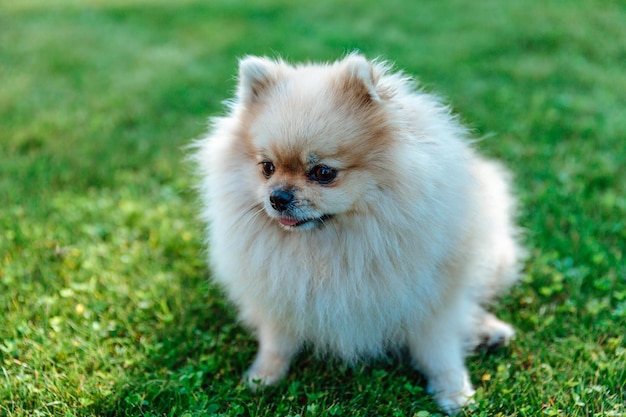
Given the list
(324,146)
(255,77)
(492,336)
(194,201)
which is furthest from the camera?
(194,201)

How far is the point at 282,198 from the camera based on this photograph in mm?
2137

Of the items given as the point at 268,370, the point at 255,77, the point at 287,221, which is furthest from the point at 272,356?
the point at 255,77

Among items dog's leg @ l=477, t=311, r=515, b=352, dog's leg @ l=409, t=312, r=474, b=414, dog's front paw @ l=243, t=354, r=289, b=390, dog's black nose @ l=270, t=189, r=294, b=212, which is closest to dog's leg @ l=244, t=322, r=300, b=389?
dog's front paw @ l=243, t=354, r=289, b=390

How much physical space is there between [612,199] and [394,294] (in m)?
2.11

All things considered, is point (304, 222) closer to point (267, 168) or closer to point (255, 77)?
point (267, 168)

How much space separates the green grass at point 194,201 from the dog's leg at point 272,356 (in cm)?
9

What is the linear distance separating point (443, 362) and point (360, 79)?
1.28m

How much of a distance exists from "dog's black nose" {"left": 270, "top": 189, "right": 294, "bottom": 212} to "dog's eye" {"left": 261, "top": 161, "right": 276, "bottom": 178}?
0.15 meters

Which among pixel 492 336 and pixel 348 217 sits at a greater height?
pixel 348 217

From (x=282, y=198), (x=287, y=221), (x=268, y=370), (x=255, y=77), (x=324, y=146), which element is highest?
(x=255, y=77)

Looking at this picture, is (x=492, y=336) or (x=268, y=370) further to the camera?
(x=492, y=336)

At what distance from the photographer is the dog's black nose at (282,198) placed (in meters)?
2.14

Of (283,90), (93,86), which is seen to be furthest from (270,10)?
(283,90)

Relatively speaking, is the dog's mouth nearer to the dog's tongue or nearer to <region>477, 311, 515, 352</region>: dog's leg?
the dog's tongue
